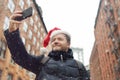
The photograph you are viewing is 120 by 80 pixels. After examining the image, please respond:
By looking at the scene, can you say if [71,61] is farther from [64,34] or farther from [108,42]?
[108,42]

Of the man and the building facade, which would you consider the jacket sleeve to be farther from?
the building facade

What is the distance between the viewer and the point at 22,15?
321 centimetres

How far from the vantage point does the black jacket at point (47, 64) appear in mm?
3232

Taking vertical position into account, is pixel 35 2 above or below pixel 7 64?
above

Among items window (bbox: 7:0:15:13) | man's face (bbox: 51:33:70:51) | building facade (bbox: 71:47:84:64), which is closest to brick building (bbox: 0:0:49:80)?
window (bbox: 7:0:15:13)

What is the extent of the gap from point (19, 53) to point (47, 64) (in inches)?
16.6

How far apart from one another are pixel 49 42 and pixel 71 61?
64cm

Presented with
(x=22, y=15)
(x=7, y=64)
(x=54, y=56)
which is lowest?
(x=7, y=64)

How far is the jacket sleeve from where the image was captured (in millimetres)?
3211

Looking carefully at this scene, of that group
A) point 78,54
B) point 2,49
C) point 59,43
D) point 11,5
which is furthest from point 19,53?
point 78,54

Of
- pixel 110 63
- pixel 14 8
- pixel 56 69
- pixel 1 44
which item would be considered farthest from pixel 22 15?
pixel 110 63

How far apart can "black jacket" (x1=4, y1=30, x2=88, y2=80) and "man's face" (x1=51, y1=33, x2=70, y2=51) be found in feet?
0.29

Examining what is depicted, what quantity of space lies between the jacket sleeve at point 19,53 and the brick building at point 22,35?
2269 cm

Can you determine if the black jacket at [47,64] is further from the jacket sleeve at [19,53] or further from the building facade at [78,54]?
the building facade at [78,54]
